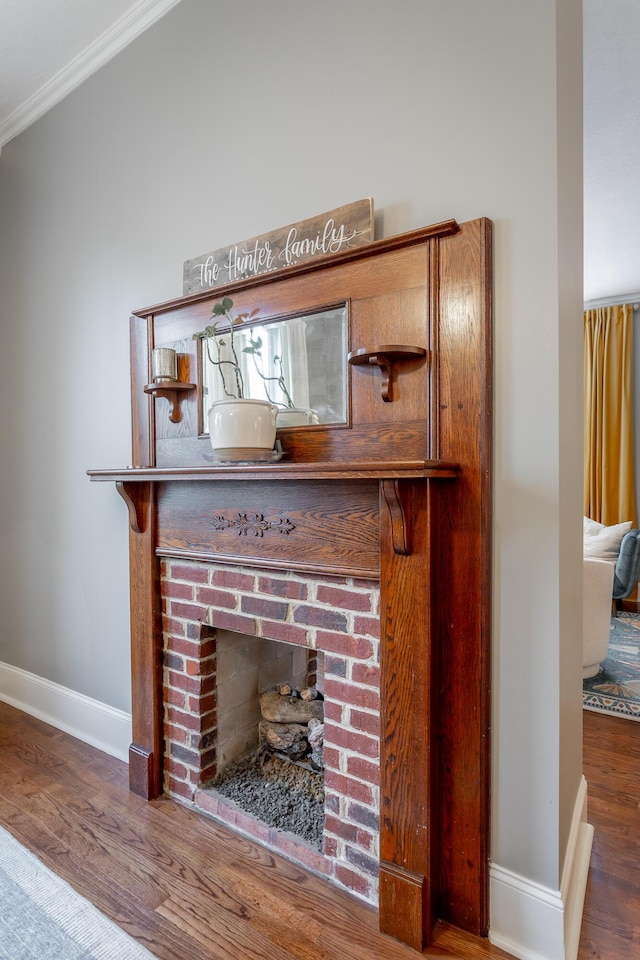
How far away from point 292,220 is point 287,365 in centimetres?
49

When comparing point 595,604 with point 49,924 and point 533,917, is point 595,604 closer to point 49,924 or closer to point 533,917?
point 533,917

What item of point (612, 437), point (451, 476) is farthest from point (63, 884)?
point (612, 437)

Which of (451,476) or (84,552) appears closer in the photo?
(451,476)

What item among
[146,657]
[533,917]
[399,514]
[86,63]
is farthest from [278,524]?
[86,63]

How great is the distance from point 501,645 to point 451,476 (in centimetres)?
45

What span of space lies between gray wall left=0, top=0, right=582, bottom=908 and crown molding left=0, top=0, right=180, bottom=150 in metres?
0.04

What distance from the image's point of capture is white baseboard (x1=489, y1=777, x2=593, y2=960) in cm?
124

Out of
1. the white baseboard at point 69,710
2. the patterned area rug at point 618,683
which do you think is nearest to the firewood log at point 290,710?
the white baseboard at point 69,710

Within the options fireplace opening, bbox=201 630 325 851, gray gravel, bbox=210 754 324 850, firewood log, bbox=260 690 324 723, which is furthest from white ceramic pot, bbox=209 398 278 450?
gray gravel, bbox=210 754 324 850

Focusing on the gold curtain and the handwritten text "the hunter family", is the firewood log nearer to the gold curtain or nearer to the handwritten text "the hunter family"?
the handwritten text "the hunter family"

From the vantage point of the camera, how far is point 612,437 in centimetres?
533

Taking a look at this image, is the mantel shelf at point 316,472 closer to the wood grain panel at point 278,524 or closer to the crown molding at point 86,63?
the wood grain panel at point 278,524

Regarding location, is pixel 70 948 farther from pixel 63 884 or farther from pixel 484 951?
pixel 484 951

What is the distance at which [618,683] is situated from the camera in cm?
296
